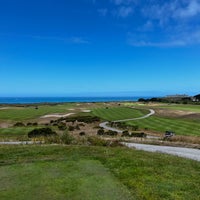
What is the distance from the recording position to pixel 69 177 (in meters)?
14.0

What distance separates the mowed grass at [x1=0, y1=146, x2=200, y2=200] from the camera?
38.0 ft

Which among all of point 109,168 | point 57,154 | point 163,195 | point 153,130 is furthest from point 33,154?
point 153,130

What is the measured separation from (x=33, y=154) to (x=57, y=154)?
1.65 metres

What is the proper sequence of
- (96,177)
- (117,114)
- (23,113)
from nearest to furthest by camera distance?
(96,177)
(117,114)
(23,113)

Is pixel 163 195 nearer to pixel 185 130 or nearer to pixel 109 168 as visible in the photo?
pixel 109 168

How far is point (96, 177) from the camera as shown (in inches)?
549

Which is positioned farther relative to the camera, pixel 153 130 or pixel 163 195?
pixel 153 130

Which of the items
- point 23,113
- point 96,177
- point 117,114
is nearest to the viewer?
point 96,177

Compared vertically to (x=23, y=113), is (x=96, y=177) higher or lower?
higher

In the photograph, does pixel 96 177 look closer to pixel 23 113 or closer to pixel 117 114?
pixel 117 114

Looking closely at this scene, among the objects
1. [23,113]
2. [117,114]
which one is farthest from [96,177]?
[23,113]

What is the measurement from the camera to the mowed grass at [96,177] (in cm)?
1158

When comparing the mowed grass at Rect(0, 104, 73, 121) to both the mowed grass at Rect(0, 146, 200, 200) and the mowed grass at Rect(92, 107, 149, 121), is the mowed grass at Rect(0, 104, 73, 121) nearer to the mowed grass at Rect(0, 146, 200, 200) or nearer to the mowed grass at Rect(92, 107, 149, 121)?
the mowed grass at Rect(92, 107, 149, 121)

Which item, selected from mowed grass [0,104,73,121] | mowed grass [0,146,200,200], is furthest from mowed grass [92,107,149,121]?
mowed grass [0,146,200,200]
